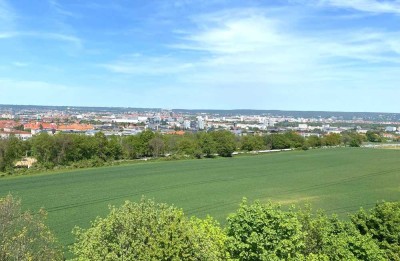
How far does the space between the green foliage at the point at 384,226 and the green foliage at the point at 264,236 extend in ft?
22.0

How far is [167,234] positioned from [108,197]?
3723 cm

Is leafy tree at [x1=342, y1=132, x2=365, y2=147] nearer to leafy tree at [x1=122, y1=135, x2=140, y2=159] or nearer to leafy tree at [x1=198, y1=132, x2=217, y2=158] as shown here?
leafy tree at [x1=198, y1=132, x2=217, y2=158]

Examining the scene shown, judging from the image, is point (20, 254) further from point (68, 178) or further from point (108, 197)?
point (68, 178)

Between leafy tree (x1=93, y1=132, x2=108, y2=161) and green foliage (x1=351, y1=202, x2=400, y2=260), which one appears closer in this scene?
green foliage (x1=351, y1=202, x2=400, y2=260)

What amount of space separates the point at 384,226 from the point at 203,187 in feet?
126

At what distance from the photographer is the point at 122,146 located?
3844 inches

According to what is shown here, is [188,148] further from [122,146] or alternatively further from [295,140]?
[295,140]

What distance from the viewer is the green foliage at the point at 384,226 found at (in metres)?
24.3

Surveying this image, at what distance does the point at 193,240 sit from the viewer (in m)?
18.1

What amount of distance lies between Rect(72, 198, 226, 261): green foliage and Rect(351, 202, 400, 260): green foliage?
40.3 ft

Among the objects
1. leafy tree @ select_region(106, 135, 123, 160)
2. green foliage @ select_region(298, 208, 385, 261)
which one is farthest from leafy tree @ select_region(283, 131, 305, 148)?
green foliage @ select_region(298, 208, 385, 261)

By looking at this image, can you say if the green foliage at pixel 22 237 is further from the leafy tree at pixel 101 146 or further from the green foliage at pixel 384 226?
the leafy tree at pixel 101 146

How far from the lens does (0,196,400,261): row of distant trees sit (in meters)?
17.4

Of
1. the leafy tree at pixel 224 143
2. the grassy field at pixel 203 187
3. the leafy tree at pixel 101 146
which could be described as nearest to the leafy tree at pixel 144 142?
the grassy field at pixel 203 187
